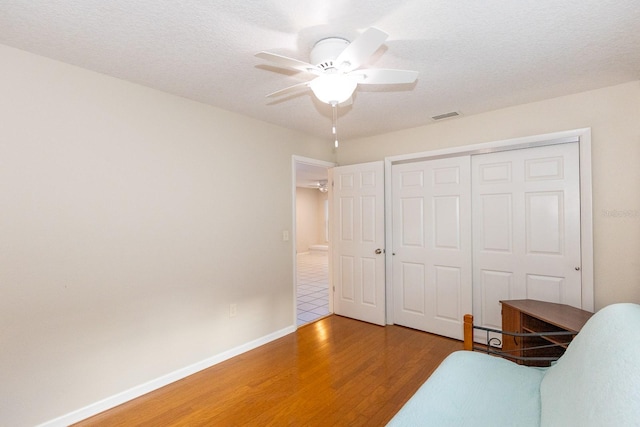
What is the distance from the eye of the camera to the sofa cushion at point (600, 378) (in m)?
0.85

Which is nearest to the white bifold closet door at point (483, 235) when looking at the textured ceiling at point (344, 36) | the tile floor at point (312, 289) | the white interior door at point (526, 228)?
the white interior door at point (526, 228)

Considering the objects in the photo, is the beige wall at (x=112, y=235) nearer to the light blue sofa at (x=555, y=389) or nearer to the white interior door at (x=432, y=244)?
the white interior door at (x=432, y=244)

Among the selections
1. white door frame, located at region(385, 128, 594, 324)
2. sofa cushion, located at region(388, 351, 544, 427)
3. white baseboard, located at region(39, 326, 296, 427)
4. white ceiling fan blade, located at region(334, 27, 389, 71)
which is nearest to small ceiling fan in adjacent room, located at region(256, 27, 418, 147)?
white ceiling fan blade, located at region(334, 27, 389, 71)

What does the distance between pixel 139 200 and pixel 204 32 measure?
1.41 metres

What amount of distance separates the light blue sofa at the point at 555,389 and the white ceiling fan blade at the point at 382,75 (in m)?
1.45

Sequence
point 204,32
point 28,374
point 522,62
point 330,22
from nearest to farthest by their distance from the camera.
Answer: point 330,22 → point 204,32 → point 28,374 → point 522,62

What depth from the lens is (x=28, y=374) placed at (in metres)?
1.89

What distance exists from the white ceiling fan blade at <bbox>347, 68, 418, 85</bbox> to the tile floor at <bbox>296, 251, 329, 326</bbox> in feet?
10.1

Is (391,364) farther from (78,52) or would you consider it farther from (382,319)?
(78,52)

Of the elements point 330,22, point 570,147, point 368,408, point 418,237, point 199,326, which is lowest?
point 368,408

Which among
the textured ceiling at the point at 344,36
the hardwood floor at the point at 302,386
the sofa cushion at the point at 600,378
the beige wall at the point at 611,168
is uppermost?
the textured ceiling at the point at 344,36

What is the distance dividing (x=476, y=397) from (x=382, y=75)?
1661 mm

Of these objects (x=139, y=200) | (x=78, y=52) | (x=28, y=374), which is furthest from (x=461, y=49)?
(x=28, y=374)

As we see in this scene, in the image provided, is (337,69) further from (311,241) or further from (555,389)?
(311,241)
